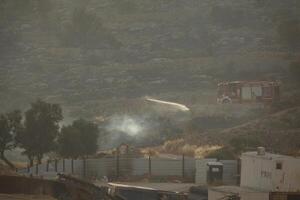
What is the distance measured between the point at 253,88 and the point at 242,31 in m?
32.1

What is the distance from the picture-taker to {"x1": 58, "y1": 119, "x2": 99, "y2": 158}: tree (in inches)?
1645

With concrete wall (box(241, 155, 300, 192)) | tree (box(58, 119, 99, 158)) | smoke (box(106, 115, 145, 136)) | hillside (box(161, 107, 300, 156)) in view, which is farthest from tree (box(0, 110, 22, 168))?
concrete wall (box(241, 155, 300, 192))

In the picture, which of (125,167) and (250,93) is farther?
(250,93)

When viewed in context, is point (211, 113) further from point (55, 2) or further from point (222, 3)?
point (55, 2)

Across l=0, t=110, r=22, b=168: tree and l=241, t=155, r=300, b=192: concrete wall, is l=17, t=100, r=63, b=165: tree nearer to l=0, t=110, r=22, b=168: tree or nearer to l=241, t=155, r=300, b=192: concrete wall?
l=0, t=110, r=22, b=168: tree

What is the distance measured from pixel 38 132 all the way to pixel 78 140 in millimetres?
2442

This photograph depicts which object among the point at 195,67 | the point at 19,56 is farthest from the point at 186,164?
the point at 19,56

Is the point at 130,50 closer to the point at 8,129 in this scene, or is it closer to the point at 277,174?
the point at 8,129

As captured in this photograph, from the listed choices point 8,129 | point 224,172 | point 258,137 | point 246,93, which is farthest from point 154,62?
point 224,172

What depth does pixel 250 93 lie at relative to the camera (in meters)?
60.2

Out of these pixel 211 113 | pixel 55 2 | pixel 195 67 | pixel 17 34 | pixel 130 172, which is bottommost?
pixel 130 172

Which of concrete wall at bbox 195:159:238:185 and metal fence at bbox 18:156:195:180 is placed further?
metal fence at bbox 18:156:195:180

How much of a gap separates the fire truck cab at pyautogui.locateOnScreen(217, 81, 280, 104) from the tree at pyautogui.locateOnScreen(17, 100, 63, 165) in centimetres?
2239

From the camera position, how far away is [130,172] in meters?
39.7
